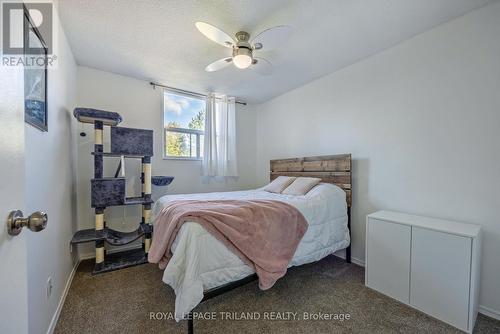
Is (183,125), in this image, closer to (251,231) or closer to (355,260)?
(251,231)

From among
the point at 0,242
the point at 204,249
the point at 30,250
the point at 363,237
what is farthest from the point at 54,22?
the point at 363,237

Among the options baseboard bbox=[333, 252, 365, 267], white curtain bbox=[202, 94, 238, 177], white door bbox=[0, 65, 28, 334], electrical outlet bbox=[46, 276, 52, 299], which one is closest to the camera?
white door bbox=[0, 65, 28, 334]

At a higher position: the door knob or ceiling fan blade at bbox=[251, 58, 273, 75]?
ceiling fan blade at bbox=[251, 58, 273, 75]

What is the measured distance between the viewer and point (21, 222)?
1.92ft

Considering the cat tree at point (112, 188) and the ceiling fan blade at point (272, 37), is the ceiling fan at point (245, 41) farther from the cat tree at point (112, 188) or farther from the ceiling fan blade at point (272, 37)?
the cat tree at point (112, 188)

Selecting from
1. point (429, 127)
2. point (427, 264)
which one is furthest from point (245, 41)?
point (427, 264)

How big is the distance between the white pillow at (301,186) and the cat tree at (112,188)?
1.82 metres

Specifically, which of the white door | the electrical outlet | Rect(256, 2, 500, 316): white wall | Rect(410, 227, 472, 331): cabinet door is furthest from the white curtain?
the white door

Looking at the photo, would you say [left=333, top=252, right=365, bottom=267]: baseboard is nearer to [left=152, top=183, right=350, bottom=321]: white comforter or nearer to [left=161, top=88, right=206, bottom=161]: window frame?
[left=152, top=183, right=350, bottom=321]: white comforter

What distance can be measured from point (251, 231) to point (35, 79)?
1756mm

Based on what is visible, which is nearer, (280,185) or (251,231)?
(251,231)

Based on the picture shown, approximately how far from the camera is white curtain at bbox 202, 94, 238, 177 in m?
3.53

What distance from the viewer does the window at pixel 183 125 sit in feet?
11.1

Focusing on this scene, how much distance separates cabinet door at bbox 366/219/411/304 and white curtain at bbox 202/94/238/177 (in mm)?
2368
